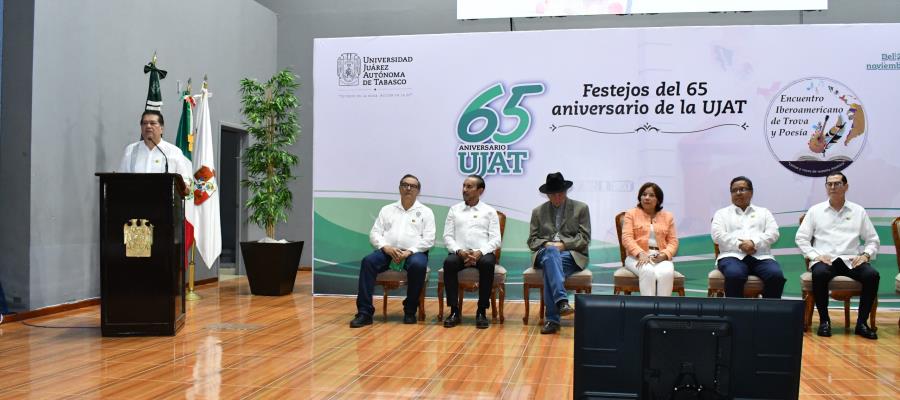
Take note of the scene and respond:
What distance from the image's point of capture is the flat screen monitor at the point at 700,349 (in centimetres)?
179

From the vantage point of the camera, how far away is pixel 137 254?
475 cm

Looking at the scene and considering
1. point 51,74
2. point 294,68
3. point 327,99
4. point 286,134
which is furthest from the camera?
point 294,68

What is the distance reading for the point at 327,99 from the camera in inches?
278

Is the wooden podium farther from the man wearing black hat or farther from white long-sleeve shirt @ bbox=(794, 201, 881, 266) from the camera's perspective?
white long-sleeve shirt @ bbox=(794, 201, 881, 266)

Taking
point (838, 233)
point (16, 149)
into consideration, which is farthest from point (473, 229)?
point (16, 149)

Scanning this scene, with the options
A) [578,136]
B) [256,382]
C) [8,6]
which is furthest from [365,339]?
[8,6]

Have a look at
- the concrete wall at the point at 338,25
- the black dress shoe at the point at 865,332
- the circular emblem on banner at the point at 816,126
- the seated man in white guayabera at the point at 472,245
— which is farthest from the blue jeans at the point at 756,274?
the concrete wall at the point at 338,25

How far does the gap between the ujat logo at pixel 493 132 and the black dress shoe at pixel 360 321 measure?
179cm

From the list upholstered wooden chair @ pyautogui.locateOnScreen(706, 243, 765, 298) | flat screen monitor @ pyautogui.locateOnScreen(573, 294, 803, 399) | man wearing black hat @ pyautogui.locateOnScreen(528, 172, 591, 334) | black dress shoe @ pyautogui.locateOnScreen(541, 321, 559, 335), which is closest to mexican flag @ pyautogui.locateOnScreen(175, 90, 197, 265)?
man wearing black hat @ pyautogui.locateOnScreen(528, 172, 591, 334)

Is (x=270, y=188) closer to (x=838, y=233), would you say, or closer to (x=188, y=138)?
(x=188, y=138)

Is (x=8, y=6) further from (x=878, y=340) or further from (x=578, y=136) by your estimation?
(x=878, y=340)

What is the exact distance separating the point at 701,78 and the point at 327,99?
3311mm

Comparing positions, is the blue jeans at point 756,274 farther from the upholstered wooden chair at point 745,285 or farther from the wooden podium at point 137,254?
the wooden podium at point 137,254

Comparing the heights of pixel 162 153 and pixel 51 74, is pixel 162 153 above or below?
below
